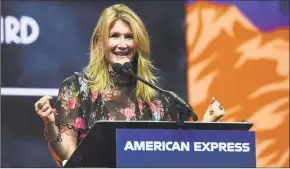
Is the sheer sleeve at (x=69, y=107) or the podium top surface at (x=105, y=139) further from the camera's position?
the sheer sleeve at (x=69, y=107)

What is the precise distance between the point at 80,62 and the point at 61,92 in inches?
59.7

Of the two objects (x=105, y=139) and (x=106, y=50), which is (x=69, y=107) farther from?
(x=105, y=139)

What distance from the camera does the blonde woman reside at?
9.46ft

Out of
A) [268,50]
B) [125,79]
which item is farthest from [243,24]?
[125,79]

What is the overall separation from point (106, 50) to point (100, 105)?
22 cm

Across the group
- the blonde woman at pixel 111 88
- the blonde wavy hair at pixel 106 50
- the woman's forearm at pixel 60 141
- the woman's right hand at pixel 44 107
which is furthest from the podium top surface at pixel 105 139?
the blonde wavy hair at pixel 106 50

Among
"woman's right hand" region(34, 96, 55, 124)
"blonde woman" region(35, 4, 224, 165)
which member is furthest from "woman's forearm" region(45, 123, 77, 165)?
"woman's right hand" region(34, 96, 55, 124)

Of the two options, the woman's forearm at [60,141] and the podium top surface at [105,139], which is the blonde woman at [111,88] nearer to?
the woman's forearm at [60,141]

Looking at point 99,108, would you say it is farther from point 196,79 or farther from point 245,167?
point 196,79

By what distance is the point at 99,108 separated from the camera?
115 inches

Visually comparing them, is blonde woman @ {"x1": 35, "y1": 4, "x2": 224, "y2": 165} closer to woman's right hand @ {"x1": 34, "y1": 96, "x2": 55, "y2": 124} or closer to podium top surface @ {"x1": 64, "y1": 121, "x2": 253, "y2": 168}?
woman's right hand @ {"x1": 34, "y1": 96, "x2": 55, "y2": 124}

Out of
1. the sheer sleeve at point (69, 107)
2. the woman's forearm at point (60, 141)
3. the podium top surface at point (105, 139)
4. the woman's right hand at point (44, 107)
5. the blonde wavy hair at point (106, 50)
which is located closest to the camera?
the podium top surface at point (105, 139)

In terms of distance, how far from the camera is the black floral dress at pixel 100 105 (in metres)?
2.86

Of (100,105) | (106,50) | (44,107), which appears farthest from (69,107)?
(44,107)
